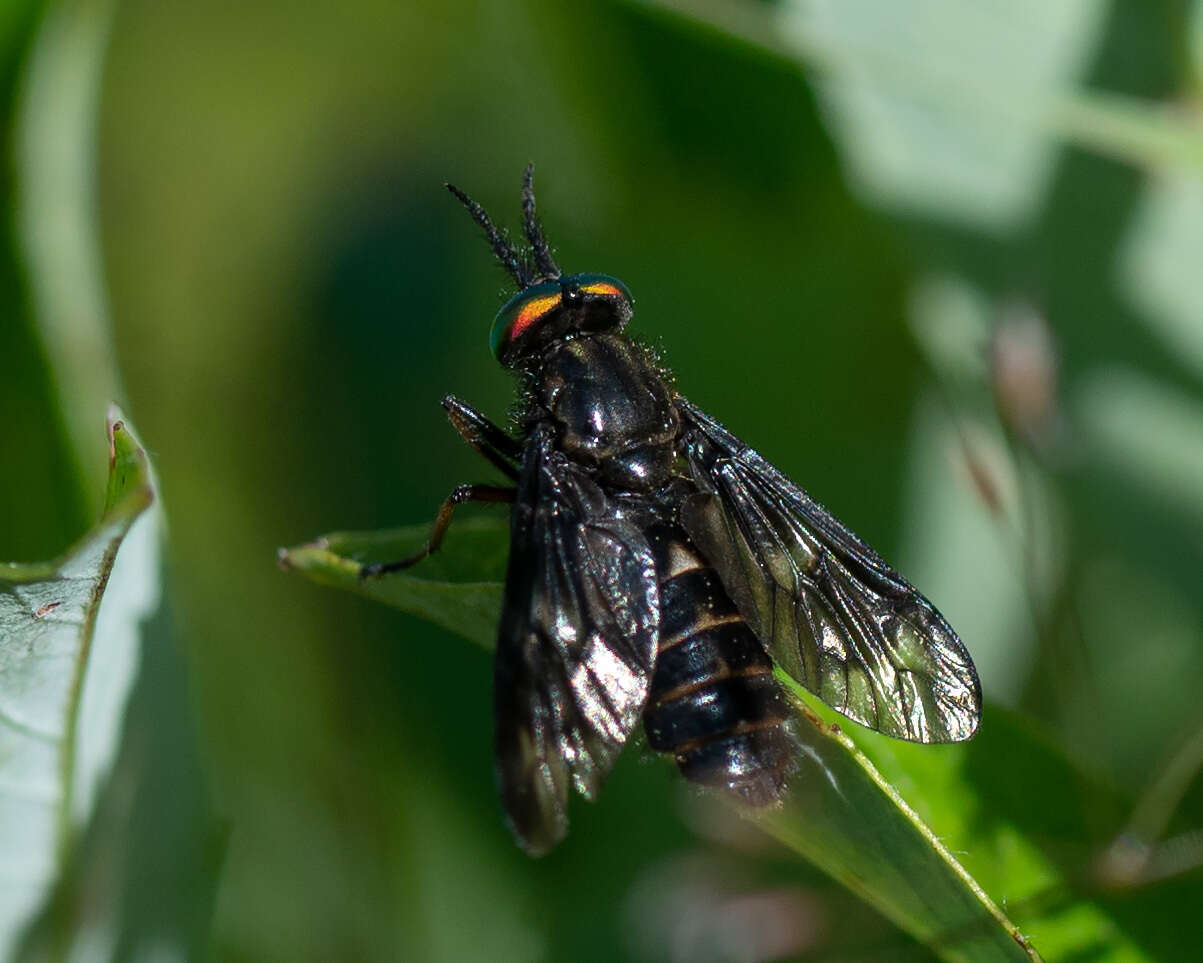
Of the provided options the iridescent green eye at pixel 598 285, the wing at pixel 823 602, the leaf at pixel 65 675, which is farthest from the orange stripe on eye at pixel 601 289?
the leaf at pixel 65 675

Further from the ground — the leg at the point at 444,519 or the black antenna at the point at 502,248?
the black antenna at the point at 502,248

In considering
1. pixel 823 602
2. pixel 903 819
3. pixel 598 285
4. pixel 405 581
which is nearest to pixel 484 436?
pixel 598 285

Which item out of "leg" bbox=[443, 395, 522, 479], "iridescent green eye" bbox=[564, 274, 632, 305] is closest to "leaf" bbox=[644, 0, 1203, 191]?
"iridescent green eye" bbox=[564, 274, 632, 305]

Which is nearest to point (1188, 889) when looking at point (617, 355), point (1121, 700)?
point (1121, 700)

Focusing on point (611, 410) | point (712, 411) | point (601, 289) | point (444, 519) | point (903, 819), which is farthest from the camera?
point (712, 411)

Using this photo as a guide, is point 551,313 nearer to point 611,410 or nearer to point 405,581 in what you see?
point 611,410

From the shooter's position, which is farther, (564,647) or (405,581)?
(564,647)

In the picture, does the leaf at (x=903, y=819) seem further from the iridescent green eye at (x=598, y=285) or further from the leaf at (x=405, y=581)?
the iridescent green eye at (x=598, y=285)
